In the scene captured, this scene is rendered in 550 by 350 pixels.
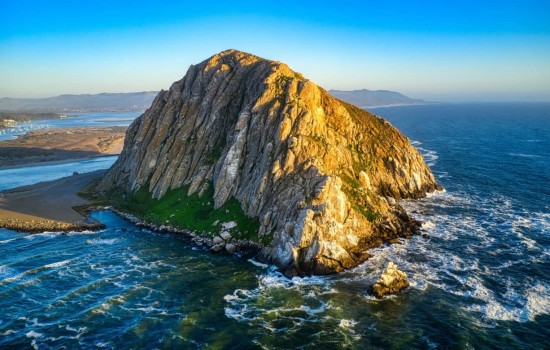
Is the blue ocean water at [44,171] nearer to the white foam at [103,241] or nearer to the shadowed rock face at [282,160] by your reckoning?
the shadowed rock face at [282,160]

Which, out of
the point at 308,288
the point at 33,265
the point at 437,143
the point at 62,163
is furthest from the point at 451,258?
the point at 62,163

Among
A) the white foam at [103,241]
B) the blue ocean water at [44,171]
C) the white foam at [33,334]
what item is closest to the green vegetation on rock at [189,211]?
the white foam at [103,241]

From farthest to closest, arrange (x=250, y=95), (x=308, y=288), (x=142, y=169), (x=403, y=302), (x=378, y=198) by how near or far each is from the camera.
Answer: (x=142, y=169)
(x=250, y=95)
(x=378, y=198)
(x=308, y=288)
(x=403, y=302)

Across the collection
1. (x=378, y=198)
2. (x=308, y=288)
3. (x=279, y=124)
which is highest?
(x=279, y=124)

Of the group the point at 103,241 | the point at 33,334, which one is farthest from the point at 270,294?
the point at 103,241

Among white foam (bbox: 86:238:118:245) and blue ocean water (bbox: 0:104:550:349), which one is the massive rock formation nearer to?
blue ocean water (bbox: 0:104:550:349)

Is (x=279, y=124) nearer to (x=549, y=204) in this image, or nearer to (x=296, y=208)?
(x=296, y=208)

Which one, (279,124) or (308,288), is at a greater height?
(279,124)
